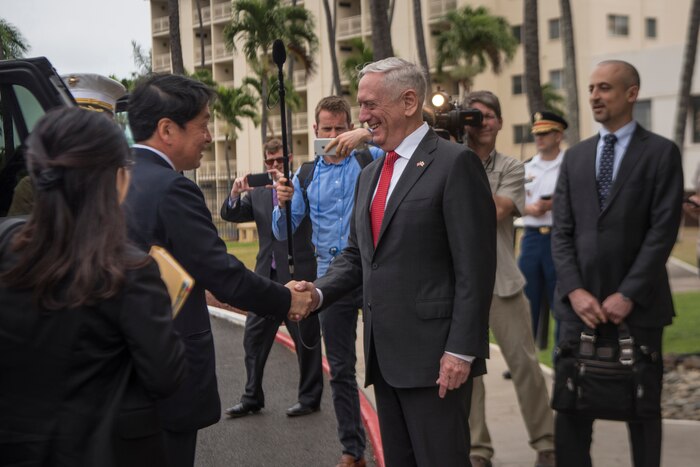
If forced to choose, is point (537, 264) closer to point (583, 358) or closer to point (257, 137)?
point (583, 358)

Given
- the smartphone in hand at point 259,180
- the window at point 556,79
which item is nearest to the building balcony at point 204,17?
the window at point 556,79

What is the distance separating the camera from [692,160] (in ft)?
120

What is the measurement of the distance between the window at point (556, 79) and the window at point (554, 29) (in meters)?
1.95

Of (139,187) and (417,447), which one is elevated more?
(139,187)

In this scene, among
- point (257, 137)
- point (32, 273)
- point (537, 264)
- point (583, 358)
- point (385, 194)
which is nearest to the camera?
point (32, 273)

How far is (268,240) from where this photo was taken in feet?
26.1


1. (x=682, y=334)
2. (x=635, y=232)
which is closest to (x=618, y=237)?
(x=635, y=232)

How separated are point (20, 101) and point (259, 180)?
168cm

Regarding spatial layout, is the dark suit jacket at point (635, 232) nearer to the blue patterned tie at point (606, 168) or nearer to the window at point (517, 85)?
the blue patterned tie at point (606, 168)

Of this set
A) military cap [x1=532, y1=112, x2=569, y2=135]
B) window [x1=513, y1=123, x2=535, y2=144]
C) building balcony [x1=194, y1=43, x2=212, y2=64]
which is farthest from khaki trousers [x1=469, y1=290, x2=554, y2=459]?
building balcony [x1=194, y1=43, x2=212, y2=64]

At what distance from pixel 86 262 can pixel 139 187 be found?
1.16m

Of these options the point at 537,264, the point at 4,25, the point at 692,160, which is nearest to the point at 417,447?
the point at 537,264

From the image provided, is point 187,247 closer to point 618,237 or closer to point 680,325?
point 618,237

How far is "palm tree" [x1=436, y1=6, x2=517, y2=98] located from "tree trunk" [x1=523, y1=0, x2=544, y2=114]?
27829mm
